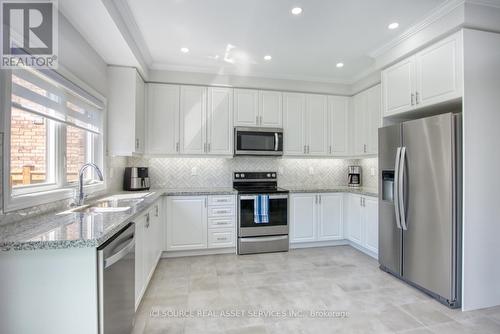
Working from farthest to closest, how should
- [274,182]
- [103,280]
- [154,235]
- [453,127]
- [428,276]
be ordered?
[274,182]
[154,235]
[428,276]
[453,127]
[103,280]

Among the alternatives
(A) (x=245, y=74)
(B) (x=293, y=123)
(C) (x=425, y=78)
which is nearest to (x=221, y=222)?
(B) (x=293, y=123)

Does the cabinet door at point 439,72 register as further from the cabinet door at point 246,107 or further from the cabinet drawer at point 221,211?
the cabinet drawer at point 221,211

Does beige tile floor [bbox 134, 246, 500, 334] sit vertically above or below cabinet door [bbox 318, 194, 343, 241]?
below

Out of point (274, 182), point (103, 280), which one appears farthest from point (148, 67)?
point (103, 280)

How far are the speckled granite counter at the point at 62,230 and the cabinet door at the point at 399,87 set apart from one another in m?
2.99

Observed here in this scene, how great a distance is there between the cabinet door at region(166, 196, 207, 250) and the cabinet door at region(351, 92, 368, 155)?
2.63 meters

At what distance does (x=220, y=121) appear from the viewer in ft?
12.1

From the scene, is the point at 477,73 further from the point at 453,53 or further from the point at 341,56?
the point at 341,56

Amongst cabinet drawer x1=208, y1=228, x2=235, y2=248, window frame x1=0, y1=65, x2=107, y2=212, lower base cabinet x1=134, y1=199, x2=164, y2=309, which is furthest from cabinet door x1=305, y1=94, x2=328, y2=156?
window frame x1=0, y1=65, x2=107, y2=212

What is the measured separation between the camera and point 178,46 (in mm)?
2938

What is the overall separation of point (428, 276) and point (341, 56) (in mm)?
2750

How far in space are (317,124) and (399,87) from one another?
4.68ft

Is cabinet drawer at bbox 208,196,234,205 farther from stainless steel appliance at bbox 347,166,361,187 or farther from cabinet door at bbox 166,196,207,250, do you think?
stainless steel appliance at bbox 347,166,361,187

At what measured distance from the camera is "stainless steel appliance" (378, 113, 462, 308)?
2137 millimetres
